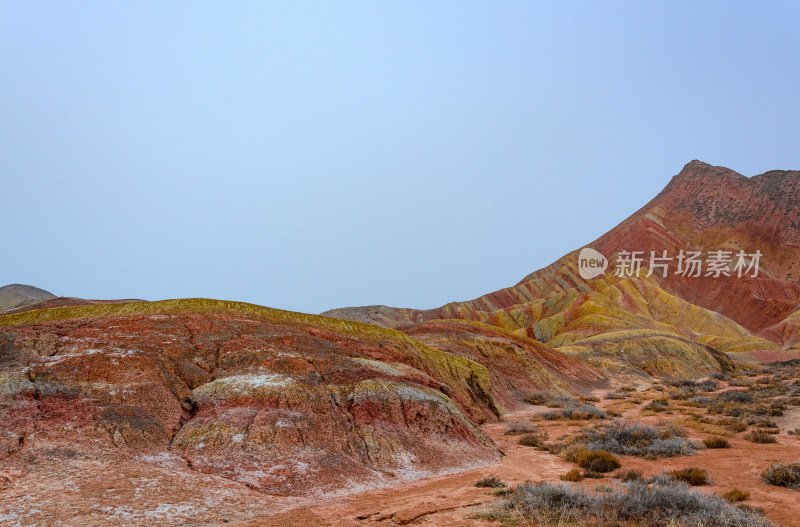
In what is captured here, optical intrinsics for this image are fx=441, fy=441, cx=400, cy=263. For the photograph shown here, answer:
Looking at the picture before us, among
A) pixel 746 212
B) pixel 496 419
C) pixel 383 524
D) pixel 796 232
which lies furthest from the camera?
pixel 746 212

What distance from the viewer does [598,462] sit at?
12.9 meters

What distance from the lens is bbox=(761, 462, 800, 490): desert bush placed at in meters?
10.3

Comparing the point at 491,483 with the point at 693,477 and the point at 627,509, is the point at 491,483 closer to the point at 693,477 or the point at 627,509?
the point at 627,509

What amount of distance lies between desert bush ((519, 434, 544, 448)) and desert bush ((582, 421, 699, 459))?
5.70 ft

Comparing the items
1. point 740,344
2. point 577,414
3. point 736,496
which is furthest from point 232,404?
point 740,344

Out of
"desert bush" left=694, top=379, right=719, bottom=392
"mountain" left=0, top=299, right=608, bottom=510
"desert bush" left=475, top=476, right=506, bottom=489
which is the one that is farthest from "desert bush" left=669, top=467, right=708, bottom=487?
"desert bush" left=694, top=379, right=719, bottom=392

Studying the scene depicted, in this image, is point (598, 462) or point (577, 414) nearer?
point (598, 462)

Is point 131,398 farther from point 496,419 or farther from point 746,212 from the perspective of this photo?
point 746,212

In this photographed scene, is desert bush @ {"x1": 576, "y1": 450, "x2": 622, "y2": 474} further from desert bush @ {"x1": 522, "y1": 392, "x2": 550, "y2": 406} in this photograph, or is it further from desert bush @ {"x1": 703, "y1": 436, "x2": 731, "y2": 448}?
desert bush @ {"x1": 522, "y1": 392, "x2": 550, "y2": 406}

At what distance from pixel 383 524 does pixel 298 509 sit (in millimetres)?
2206

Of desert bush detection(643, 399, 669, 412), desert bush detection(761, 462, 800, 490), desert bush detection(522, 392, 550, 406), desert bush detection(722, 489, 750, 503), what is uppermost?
desert bush detection(761, 462, 800, 490)

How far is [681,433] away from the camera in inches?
690

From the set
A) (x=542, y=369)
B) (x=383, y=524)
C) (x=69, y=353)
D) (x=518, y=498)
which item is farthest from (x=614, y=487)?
(x=542, y=369)

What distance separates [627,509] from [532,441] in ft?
35.9
